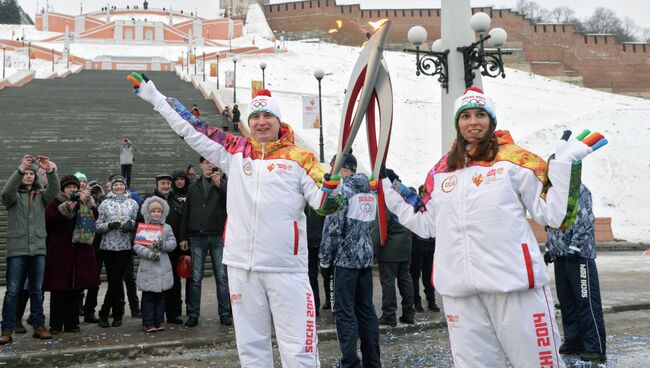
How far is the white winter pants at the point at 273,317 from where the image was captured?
382cm

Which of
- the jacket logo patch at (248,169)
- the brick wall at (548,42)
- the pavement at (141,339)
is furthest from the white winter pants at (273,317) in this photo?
the brick wall at (548,42)

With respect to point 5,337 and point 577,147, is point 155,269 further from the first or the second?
point 577,147

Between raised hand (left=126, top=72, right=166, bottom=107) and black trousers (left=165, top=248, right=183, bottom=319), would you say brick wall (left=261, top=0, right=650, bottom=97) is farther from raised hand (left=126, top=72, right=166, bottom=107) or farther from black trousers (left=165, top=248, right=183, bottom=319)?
raised hand (left=126, top=72, right=166, bottom=107)

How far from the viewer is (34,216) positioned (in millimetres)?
6387

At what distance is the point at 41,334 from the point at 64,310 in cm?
38

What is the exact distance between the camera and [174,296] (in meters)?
7.12

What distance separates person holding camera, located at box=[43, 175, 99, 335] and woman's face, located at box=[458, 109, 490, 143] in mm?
4547

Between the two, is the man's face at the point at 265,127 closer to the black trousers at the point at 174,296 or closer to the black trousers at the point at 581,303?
the black trousers at the point at 581,303

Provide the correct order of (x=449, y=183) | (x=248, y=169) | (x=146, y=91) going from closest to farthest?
1. (x=449, y=183)
2. (x=248, y=169)
3. (x=146, y=91)

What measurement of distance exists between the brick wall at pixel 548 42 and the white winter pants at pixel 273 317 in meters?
50.9

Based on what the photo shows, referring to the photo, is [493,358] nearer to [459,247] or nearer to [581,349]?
[459,247]

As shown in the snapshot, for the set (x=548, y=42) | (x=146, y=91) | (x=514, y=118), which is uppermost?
(x=548, y=42)

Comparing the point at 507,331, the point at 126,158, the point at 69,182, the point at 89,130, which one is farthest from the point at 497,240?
the point at 89,130

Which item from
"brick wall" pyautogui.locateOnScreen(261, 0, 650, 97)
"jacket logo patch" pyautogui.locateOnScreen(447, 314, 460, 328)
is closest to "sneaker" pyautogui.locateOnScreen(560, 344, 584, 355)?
"jacket logo patch" pyautogui.locateOnScreen(447, 314, 460, 328)
